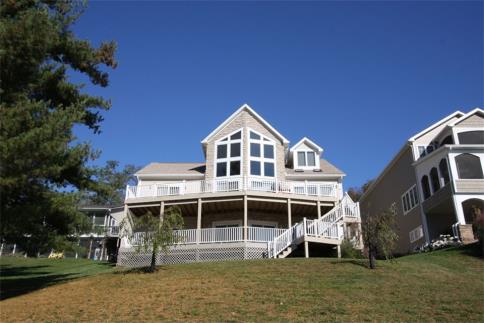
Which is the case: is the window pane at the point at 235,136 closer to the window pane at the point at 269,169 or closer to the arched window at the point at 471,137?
the window pane at the point at 269,169

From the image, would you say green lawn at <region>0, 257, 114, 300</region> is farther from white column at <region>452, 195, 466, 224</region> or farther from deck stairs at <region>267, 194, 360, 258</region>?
white column at <region>452, 195, 466, 224</region>

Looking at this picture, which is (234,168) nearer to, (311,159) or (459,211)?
(311,159)

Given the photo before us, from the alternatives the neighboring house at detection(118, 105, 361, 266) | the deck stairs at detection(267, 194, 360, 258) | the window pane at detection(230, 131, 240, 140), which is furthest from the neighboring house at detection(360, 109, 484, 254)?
the window pane at detection(230, 131, 240, 140)

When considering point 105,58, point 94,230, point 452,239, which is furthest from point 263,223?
point 105,58

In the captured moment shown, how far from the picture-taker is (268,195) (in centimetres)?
2520

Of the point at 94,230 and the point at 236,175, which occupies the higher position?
the point at 236,175

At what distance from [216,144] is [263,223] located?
5881 millimetres

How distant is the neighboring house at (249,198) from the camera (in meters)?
23.1

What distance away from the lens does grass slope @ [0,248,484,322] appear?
11.1m

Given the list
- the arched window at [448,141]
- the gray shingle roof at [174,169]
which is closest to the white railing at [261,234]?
the gray shingle roof at [174,169]

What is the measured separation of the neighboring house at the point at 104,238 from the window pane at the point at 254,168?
897cm

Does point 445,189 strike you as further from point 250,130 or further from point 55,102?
point 55,102

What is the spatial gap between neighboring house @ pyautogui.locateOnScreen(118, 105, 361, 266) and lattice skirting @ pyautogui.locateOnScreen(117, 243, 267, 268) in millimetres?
50

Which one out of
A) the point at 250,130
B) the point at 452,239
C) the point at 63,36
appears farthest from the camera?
the point at 250,130
